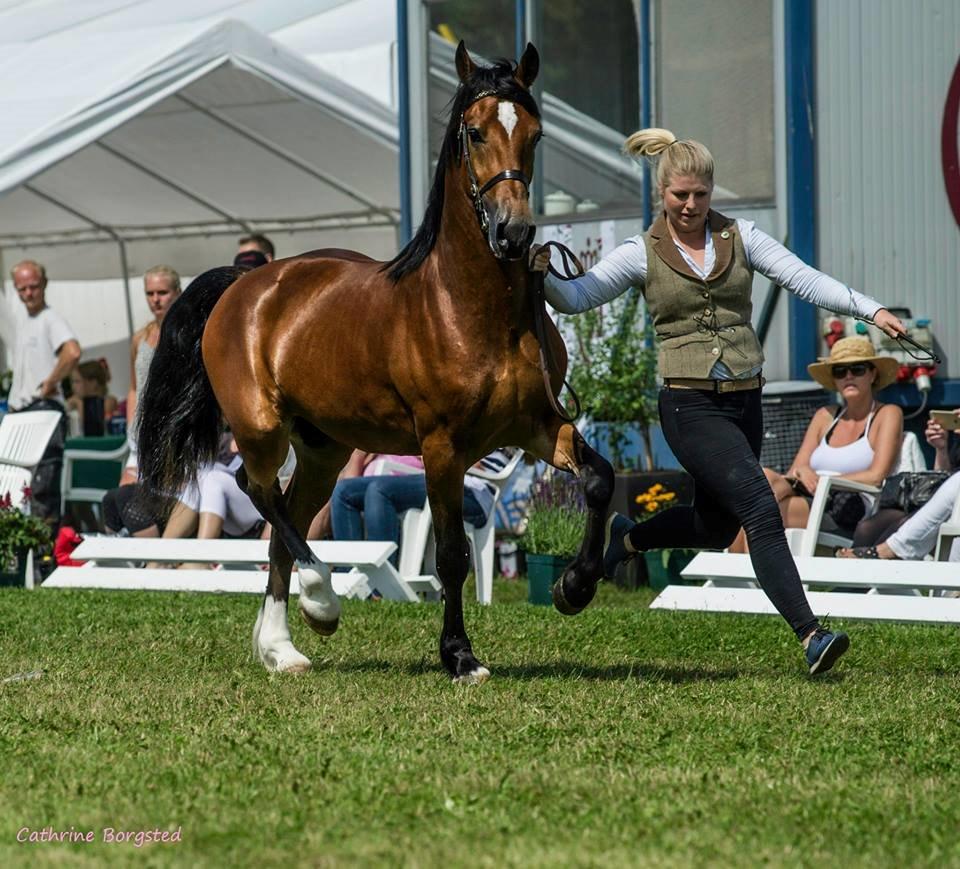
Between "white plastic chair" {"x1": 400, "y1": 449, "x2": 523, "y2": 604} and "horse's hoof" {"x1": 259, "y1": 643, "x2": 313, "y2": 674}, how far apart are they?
2.79 m

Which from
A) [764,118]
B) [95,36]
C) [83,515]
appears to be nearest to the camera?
[764,118]

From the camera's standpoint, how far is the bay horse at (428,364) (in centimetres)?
575

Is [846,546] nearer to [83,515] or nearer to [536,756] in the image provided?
[536,756]

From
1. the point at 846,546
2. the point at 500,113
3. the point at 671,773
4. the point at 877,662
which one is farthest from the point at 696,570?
the point at 671,773

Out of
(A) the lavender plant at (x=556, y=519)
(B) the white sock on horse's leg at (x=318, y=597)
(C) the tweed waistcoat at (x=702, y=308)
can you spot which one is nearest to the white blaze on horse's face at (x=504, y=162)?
(C) the tweed waistcoat at (x=702, y=308)

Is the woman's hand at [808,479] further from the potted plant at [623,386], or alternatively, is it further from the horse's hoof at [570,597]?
the horse's hoof at [570,597]

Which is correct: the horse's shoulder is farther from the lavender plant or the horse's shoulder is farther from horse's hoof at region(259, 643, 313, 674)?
the lavender plant

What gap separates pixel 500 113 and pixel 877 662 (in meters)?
2.69

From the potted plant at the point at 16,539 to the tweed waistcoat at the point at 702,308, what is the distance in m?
5.66

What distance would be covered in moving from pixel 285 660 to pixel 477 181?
80.7 inches

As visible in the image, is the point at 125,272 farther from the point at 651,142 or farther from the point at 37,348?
the point at 651,142

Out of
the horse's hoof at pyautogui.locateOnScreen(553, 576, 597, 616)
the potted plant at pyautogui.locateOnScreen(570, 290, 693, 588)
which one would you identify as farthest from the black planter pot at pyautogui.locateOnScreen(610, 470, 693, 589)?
the horse's hoof at pyautogui.locateOnScreen(553, 576, 597, 616)

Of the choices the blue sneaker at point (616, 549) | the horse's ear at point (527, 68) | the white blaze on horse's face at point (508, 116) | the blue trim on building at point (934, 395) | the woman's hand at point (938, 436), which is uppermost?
the horse's ear at point (527, 68)

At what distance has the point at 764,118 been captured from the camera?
10.6 metres
